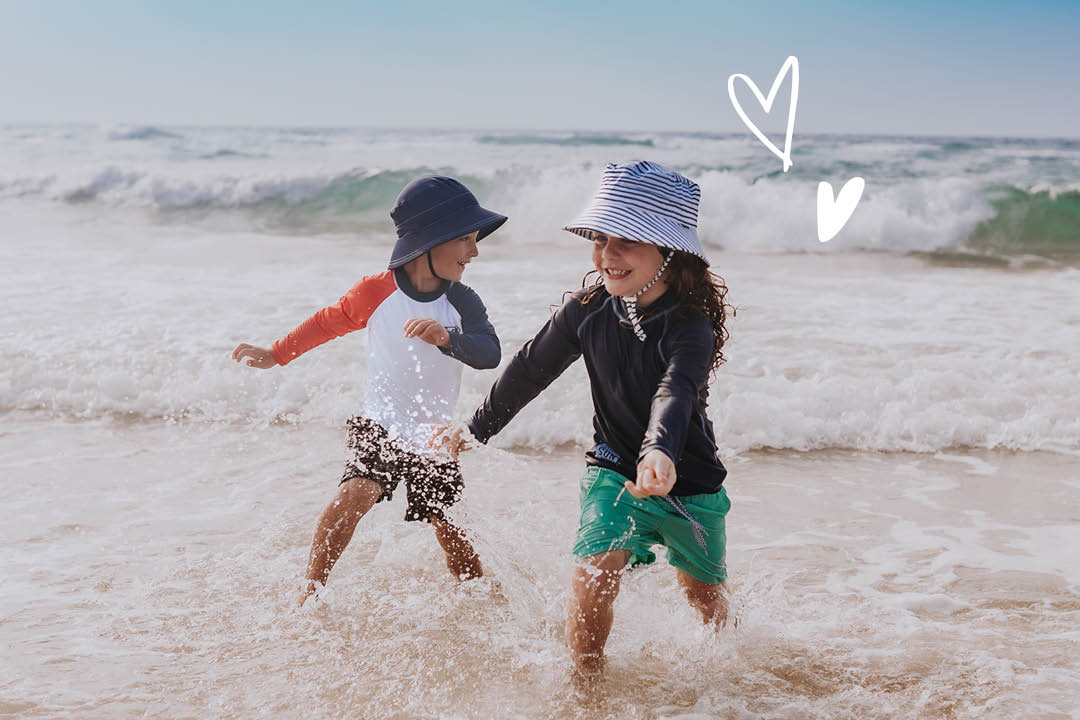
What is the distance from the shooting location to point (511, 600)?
10.8ft

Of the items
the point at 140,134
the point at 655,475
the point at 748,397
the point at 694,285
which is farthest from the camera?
the point at 140,134

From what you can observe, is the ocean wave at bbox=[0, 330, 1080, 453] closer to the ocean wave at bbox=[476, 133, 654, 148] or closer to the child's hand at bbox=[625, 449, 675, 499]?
the child's hand at bbox=[625, 449, 675, 499]

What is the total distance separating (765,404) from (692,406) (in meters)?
3.26

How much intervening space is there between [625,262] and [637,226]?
11cm

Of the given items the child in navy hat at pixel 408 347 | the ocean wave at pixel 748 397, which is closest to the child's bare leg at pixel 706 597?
the child in navy hat at pixel 408 347

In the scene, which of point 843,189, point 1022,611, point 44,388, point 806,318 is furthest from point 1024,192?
point 44,388

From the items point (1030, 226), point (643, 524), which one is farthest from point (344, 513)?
point (1030, 226)

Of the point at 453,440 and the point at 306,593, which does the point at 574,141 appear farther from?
the point at 453,440

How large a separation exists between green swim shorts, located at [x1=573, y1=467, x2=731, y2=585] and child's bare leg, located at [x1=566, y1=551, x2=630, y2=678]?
0.10 ft

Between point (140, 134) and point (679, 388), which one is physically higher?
point (140, 134)

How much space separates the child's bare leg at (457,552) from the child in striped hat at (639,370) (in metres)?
0.78

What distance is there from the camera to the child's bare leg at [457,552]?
10.6 ft

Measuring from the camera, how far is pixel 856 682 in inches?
110

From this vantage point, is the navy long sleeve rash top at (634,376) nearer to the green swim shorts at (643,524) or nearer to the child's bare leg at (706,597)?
the green swim shorts at (643,524)
